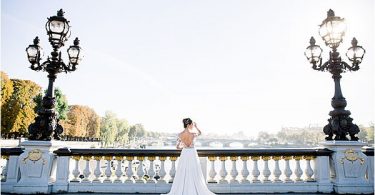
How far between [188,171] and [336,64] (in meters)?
5.66

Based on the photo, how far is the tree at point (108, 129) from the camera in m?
99.1

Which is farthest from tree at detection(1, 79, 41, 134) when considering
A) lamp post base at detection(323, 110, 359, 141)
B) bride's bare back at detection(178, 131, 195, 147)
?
lamp post base at detection(323, 110, 359, 141)

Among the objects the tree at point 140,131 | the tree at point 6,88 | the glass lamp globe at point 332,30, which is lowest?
the tree at point 140,131

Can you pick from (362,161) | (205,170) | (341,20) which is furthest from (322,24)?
(205,170)

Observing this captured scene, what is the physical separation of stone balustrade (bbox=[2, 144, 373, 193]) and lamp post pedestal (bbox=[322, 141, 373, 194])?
17 cm

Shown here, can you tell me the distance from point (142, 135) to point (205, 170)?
175200 millimetres

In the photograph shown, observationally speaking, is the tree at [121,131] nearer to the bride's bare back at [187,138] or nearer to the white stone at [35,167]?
the white stone at [35,167]

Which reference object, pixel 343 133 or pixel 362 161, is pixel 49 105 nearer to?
pixel 343 133

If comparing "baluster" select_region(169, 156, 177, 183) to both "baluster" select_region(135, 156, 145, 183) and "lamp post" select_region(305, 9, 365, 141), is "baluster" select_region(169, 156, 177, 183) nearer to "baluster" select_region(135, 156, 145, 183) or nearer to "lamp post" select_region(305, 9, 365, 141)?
"baluster" select_region(135, 156, 145, 183)

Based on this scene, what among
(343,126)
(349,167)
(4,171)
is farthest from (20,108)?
(349,167)

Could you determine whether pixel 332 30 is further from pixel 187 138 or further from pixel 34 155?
pixel 34 155

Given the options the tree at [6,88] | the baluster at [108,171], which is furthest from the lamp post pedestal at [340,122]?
the tree at [6,88]

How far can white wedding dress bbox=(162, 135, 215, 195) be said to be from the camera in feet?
24.7

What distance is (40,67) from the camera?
29.9ft
